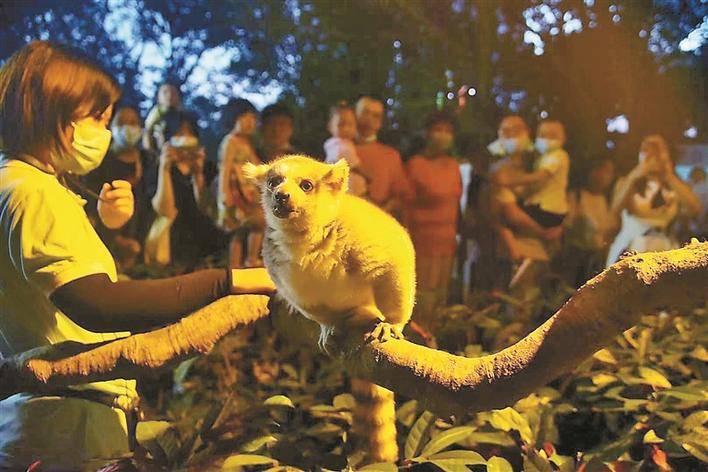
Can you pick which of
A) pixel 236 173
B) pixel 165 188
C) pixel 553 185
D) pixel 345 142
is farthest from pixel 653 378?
pixel 165 188

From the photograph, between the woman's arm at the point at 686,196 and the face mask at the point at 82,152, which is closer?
the face mask at the point at 82,152

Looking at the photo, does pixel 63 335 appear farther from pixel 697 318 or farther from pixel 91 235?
pixel 697 318

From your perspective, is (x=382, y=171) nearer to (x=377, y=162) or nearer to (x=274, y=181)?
(x=377, y=162)

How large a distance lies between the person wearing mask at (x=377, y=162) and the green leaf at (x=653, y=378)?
0.78m

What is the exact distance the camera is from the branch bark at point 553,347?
0.91 metres

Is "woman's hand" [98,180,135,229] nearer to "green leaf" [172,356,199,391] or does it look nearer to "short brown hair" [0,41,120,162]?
"short brown hair" [0,41,120,162]

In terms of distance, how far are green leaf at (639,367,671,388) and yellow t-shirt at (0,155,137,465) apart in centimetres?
132

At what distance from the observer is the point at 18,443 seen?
1.22m

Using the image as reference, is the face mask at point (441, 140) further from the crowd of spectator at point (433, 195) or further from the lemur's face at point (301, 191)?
the lemur's face at point (301, 191)

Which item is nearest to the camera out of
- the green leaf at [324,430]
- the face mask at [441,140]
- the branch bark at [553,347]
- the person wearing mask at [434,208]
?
the branch bark at [553,347]

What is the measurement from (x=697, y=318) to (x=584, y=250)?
560mm

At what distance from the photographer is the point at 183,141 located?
1.54 meters

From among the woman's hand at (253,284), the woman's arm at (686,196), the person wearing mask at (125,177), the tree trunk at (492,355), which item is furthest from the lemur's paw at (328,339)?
the woman's arm at (686,196)

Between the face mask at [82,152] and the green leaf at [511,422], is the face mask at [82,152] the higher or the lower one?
the higher one
